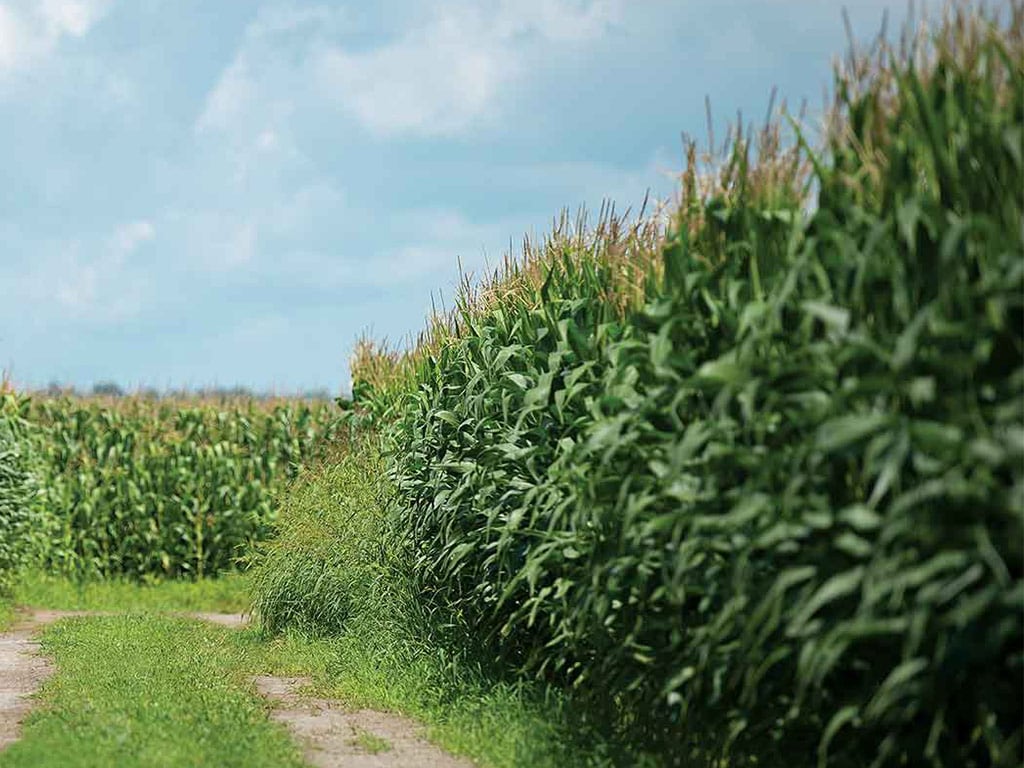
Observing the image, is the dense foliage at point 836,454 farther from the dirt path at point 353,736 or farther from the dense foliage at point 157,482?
the dense foliage at point 157,482

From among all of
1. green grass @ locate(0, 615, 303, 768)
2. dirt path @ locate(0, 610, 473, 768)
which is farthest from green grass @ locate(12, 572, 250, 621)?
dirt path @ locate(0, 610, 473, 768)

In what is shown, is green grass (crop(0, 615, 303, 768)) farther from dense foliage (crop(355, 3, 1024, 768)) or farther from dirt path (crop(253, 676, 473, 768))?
dense foliage (crop(355, 3, 1024, 768))

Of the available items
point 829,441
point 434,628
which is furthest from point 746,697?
point 434,628

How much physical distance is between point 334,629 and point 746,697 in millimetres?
6783

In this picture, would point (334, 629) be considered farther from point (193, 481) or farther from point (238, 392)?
point (238, 392)

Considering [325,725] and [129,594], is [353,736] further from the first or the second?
[129,594]

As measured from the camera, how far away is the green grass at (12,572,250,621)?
16.6 m

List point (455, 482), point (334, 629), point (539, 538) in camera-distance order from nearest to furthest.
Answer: point (539, 538) → point (455, 482) → point (334, 629)

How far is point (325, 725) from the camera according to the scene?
7.70m

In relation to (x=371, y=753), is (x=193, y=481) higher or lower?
higher

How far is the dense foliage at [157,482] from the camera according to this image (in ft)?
61.0

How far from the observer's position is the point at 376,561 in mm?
10391

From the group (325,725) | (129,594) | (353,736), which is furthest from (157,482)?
(353,736)

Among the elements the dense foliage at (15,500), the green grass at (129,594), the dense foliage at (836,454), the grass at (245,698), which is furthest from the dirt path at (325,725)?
the green grass at (129,594)
